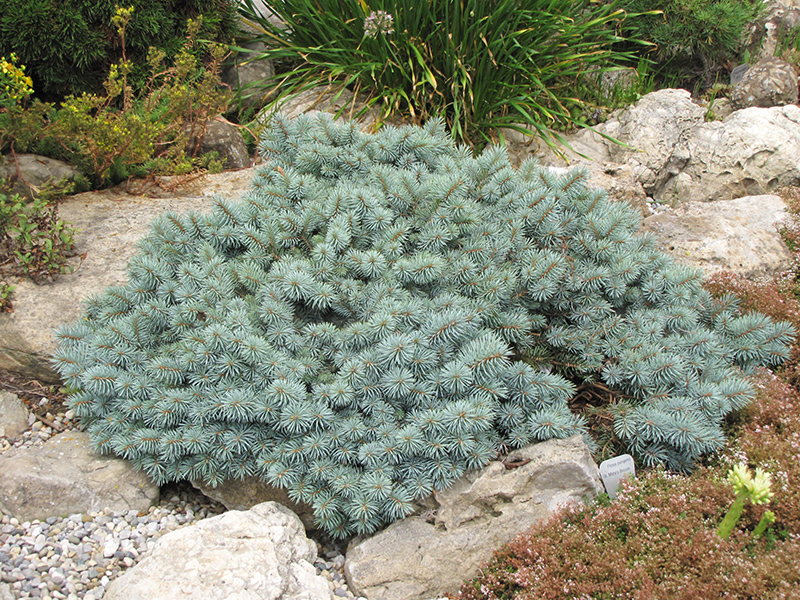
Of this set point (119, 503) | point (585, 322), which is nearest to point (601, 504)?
point (585, 322)

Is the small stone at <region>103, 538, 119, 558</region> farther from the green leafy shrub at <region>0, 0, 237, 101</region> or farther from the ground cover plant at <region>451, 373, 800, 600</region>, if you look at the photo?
the green leafy shrub at <region>0, 0, 237, 101</region>

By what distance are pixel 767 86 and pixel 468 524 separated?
6.02 m

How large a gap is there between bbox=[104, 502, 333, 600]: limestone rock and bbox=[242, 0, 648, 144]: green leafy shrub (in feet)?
12.2

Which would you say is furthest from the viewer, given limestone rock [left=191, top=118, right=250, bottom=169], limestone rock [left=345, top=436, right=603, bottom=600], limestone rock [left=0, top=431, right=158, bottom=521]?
limestone rock [left=191, top=118, right=250, bottom=169]

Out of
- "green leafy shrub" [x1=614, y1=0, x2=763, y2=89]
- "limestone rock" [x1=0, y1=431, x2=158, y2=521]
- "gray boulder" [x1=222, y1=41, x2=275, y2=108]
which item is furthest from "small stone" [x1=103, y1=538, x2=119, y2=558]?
"green leafy shrub" [x1=614, y1=0, x2=763, y2=89]

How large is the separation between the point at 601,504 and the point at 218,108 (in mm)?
4213

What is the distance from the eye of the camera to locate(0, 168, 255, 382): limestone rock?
3.29m

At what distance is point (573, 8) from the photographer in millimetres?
6148

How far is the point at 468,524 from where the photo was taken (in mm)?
2557

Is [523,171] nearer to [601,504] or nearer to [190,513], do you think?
[601,504]

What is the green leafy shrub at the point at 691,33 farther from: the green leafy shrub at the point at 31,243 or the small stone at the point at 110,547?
the small stone at the point at 110,547

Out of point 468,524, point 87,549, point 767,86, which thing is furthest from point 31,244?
point 767,86

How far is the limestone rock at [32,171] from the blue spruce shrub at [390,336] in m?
1.55

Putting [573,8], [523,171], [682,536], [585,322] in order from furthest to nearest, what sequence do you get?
[573,8]
[523,171]
[585,322]
[682,536]
